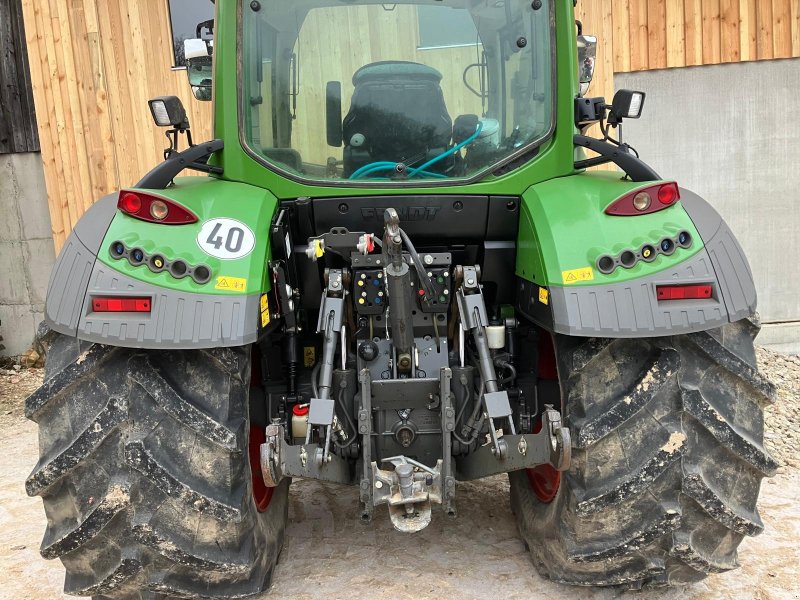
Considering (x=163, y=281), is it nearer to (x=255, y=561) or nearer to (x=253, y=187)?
(x=253, y=187)

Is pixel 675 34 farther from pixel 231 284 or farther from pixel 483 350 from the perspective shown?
pixel 231 284

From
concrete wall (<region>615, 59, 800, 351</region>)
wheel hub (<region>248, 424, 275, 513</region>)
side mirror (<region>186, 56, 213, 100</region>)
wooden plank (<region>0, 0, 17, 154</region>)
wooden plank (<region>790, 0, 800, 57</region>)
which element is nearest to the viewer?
wheel hub (<region>248, 424, 275, 513</region>)

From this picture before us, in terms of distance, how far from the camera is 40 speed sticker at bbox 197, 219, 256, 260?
2684 mm

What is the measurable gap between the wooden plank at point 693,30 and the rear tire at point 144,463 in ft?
17.6

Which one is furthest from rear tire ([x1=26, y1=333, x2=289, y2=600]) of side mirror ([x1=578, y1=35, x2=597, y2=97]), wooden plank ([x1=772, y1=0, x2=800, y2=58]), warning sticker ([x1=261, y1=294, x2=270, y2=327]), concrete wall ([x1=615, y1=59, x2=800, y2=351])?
wooden plank ([x1=772, y1=0, x2=800, y2=58])

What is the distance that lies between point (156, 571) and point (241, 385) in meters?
0.67

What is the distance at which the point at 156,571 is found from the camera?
272 centimetres

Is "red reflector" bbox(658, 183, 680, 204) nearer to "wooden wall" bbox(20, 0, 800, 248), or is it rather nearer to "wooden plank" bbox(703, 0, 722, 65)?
"wooden wall" bbox(20, 0, 800, 248)

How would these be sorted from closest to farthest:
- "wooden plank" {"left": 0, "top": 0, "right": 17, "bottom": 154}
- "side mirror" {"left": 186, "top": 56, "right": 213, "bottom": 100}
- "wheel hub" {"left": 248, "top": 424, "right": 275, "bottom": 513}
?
"wheel hub" {"left": 248, "top": 424, "right": 275, "bottom": 513}
"side mirror" {"left": 186, "top": 56, "right": 213, "bottom": 100}
"wooden plank" {"left": 0, "top": 0, "right": 17, "bottom": 154}

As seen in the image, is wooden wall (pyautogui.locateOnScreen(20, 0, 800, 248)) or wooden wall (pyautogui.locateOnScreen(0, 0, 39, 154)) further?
wooden wall (pyautogui.locateOnScreen(0, 0, 39, 154))

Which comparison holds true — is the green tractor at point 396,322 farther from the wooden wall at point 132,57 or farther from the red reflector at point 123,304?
the wooden wall at point 132,57

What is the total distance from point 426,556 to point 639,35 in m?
4.92

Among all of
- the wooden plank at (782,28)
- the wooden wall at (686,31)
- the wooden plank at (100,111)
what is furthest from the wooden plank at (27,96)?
the wooden plank at (782,28)

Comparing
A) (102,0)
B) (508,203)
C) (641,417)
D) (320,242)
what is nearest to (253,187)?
(320,242)
